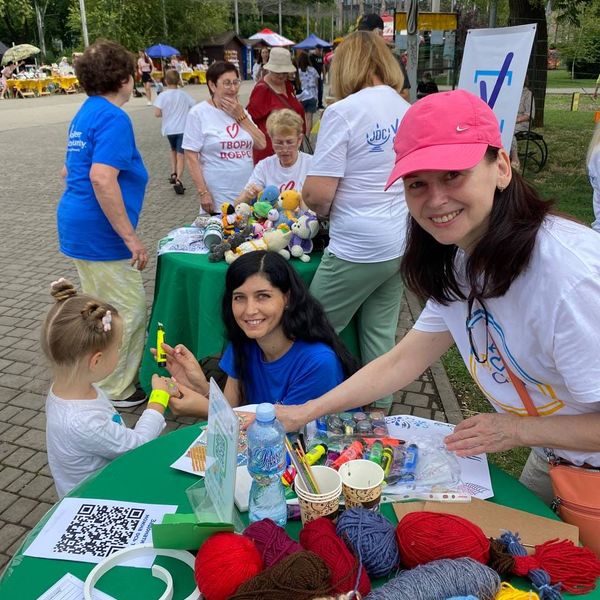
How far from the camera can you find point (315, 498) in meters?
1.28

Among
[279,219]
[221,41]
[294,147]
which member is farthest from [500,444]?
[221,41]

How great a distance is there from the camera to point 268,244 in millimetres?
3312

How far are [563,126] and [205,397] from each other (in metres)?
14.0

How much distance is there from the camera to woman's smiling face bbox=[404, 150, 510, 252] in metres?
1.21

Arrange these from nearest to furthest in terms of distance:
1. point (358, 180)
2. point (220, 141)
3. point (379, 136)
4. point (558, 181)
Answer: point (379, 136) < point (358, 180) < point (220, 141) < point (558, 181)

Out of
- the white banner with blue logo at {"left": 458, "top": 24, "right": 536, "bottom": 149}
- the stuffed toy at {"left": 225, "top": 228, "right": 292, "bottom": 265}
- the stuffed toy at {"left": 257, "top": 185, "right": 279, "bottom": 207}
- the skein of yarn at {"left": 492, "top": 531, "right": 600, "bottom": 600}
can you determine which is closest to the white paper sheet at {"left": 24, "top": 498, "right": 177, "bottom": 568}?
the skein of yarn at {"left": 492, "top": 531, "right": 600, "bottom": 600}

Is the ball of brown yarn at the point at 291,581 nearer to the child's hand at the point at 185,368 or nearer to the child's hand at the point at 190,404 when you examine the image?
the child's hand at the point at 190,404

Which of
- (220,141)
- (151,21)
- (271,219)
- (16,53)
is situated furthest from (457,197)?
(151,21)

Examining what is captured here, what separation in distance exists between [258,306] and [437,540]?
4.28ft

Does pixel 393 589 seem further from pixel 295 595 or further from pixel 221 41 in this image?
pixel 221 41

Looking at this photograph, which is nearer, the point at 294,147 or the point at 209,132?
the point at 294,147

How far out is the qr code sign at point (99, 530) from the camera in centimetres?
138

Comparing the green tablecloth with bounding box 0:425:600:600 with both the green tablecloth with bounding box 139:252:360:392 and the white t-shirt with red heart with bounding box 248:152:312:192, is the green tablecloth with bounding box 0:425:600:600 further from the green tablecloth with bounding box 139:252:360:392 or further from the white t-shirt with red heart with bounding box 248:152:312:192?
the white t-shirt with red heart with bounding box 248:152:312:192

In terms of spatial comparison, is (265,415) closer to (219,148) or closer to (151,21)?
(219,148)
